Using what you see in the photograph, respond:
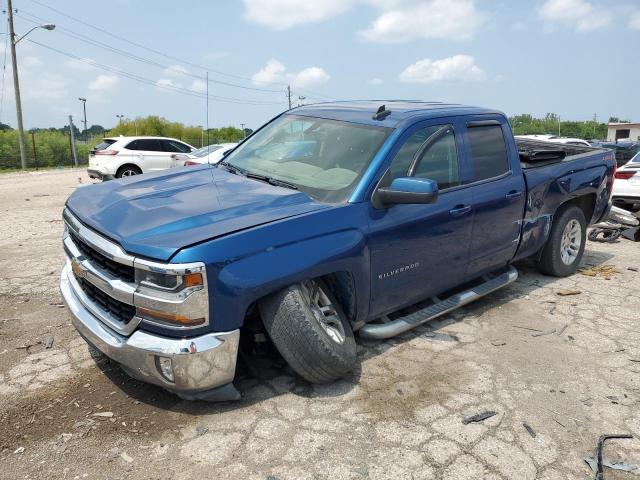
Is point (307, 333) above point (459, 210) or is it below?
below

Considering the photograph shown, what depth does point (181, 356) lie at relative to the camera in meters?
2.68

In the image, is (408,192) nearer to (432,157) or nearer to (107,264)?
(432,157)

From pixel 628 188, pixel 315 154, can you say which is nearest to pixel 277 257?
pixel 315 154

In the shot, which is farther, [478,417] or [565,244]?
[565,244]

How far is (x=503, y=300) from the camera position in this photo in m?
5.01

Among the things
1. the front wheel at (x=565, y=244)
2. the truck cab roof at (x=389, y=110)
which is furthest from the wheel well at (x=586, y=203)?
the truck cab roof at (x=389, y=110)

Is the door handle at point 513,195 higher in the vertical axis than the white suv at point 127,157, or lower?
higher

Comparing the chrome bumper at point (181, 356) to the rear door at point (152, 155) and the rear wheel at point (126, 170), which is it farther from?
the rear door at point (152, 155)

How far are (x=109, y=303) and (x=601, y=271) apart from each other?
18.0 ft

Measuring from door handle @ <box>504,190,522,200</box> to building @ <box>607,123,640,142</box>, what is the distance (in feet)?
274

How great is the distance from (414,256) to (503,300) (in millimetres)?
1814

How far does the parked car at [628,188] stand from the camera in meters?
9.05

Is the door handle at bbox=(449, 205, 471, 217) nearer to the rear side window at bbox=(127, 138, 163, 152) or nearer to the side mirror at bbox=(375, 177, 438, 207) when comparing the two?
the side mirror at bbox=(375, 177, 438, 207)

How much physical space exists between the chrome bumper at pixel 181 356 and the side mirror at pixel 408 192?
4.24ft
